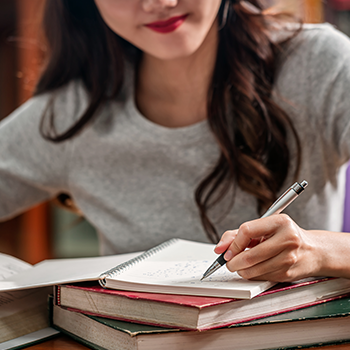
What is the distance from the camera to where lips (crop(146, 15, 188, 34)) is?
75 cm

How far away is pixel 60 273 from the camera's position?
20.8 inches

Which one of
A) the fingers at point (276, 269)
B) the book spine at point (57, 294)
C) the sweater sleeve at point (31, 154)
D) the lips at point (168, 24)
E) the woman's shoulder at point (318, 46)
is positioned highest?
the lips at point (168, 24)

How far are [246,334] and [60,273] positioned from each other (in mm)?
247

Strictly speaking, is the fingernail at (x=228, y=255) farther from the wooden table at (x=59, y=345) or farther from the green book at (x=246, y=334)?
the wooden table at (x=59, y=345)

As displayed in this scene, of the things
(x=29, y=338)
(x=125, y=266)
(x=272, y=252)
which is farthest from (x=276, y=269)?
(x=29, y=338)

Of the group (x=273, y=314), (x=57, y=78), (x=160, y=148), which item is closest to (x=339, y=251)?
(x=273, y=314)

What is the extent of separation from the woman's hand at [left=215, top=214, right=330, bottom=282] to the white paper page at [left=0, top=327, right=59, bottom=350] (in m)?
0.23

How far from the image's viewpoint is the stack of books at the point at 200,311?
396 mm

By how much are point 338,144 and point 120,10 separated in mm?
491

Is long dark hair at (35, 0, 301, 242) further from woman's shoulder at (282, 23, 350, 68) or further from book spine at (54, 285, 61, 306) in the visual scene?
book spine at (54, 285, 61, 306)

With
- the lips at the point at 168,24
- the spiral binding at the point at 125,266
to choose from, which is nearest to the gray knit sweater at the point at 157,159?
the lips at the point at 168,24

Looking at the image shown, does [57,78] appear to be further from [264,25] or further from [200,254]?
[200,254]

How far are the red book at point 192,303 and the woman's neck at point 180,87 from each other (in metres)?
0.53

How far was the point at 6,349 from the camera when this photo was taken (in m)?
0.44
